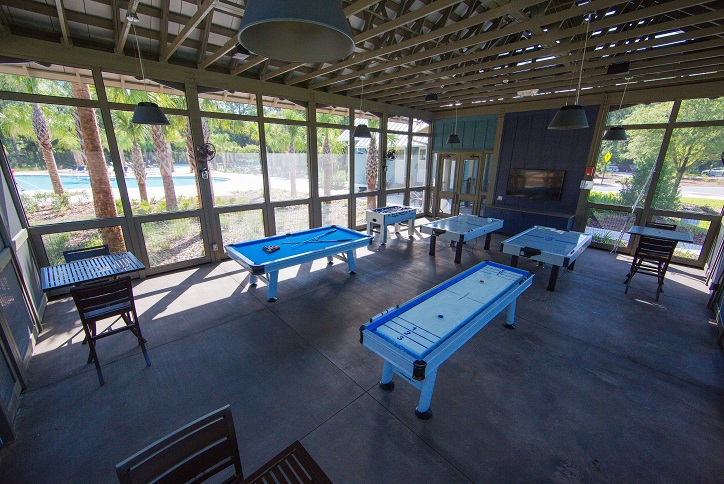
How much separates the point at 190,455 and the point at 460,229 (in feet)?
18.0

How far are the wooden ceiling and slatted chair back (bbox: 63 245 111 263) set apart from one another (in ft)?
9.08

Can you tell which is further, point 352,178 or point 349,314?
point 352,178

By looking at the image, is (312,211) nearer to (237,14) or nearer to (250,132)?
(250,132)

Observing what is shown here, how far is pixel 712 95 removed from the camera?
→ 5.48 meters

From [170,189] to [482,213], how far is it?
7851mm

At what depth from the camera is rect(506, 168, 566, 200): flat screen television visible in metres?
7.45

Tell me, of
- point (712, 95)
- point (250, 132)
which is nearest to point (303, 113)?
point (250, 132)

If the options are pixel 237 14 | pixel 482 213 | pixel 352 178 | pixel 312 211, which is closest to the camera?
pixel 237 14

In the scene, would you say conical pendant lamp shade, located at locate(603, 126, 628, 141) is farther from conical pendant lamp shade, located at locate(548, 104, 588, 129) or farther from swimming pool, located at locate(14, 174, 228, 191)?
swimming pool, located at locate(14, 174, 228, 191)

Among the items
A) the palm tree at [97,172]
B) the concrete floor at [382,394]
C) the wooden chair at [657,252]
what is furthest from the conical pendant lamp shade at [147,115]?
the wooden chair at [657,252]

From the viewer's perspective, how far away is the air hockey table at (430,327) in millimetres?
2234

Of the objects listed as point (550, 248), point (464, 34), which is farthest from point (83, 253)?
point (550, 248)

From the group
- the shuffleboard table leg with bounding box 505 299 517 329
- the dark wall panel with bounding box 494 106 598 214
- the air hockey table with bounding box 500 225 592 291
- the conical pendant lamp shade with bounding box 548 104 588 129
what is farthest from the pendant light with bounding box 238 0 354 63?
the dark wall panel with bounding box 494 106 598 214

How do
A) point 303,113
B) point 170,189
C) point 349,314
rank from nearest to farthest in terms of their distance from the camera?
point 349,314 < point 170,189 < point 303,113
